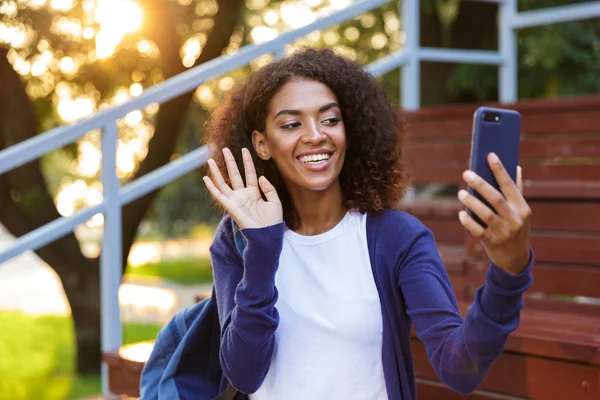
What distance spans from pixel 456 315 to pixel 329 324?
324 mm

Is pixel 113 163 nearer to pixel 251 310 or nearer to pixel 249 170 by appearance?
pixel 249 170

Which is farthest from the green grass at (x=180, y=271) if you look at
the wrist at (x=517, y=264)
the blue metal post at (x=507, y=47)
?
the wrist at (x=517, y=264)

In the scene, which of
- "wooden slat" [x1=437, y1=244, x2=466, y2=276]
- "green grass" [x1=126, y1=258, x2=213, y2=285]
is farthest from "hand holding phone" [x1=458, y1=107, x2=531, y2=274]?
"green grass" [x1=126, y1=258, x2=213, y2=285]

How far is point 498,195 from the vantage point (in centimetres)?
128

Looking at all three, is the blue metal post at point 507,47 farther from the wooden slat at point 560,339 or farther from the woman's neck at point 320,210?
the woman's neck at point 320,210

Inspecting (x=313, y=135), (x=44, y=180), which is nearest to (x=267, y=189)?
(x=313, y=135)

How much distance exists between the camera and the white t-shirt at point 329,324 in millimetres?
1840

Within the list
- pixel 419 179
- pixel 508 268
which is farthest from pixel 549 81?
pixel 508 268

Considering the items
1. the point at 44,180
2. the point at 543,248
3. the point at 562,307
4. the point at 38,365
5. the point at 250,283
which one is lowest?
the point at 38,365

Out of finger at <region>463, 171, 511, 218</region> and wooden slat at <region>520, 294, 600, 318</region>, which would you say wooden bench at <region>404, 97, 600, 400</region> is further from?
finger at <region>463, 171, 511, 218</region>

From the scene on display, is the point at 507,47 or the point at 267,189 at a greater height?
the point at 507,47

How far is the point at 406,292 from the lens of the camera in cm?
175

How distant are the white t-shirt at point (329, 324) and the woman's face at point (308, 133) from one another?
0.15 metres

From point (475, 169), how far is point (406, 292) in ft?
1.66
